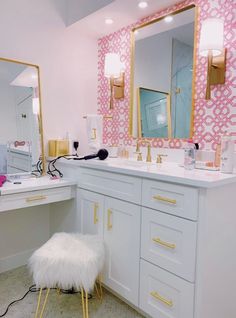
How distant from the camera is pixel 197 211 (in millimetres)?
1234

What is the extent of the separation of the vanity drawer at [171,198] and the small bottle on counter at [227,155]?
357 millimetres

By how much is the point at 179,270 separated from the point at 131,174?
57cm

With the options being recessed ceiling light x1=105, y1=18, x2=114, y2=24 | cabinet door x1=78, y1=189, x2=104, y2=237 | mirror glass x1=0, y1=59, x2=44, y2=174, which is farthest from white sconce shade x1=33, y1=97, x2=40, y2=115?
recessed ceiling light x1=105, y1=18, x2=114, y2=24

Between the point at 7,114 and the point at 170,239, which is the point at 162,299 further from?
the point at 7,114

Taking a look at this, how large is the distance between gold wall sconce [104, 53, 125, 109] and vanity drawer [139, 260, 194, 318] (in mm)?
1458

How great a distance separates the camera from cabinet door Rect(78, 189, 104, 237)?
5.95 feet

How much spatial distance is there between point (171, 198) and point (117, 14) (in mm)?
1532

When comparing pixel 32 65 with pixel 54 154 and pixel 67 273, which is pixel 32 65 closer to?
pixel 54 154

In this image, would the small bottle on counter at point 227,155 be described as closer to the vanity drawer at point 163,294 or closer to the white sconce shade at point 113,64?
the vanity drawer at point 163,294

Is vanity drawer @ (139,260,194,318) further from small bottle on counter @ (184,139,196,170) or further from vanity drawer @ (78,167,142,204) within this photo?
small bottle on counter @ (184,139,196,170)

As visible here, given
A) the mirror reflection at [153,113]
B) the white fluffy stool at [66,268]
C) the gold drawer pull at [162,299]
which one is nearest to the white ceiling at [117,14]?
the mirror reflection at [153,113]

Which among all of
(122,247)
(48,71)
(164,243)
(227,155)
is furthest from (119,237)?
(48,71)

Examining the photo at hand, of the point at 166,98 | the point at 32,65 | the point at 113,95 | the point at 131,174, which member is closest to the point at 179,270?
the point at 131,174

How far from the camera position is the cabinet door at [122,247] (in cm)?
156
